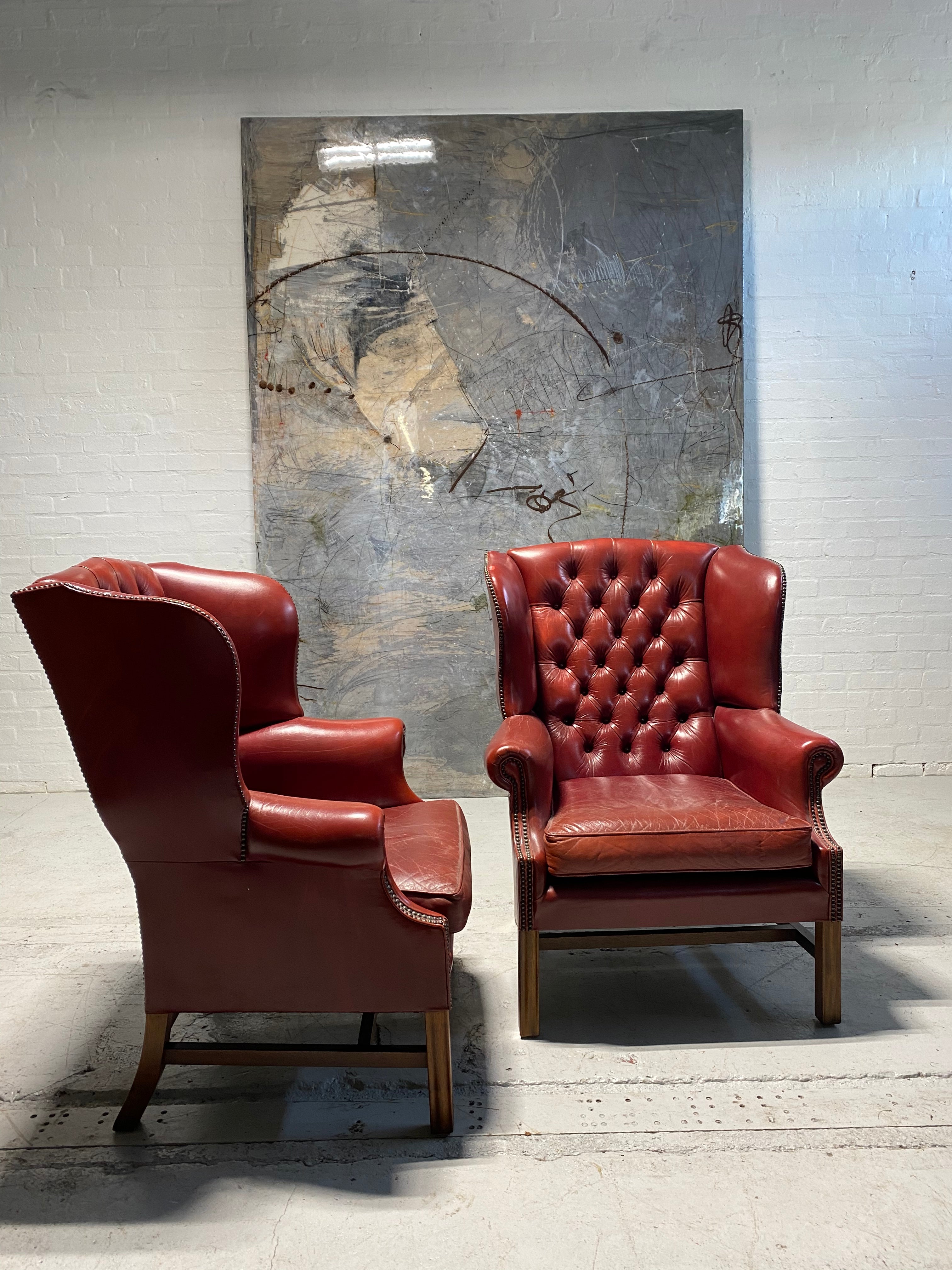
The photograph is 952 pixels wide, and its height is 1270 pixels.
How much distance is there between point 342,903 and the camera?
1.67m

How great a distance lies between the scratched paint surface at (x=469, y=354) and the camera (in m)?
3.86

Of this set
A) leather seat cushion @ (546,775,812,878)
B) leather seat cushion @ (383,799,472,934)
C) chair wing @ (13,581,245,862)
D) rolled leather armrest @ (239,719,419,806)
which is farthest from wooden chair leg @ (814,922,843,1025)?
chair wing @ (13,581,245,862)

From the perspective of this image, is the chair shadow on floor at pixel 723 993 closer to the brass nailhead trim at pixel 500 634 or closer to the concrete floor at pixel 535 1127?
the concrete floor at pixel 535 1127

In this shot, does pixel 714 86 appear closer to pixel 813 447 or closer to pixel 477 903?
pixel 813 447

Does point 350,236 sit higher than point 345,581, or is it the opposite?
point 350,236

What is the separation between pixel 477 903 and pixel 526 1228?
137cm

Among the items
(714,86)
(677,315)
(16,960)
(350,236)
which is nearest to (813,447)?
(677,315)

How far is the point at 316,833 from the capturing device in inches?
63.4

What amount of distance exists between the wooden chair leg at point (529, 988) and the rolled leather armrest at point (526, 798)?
0.04 metres

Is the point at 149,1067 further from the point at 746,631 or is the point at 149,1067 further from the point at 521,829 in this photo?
the point at 746,631

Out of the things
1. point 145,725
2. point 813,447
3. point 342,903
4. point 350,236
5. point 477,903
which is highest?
point 350,236

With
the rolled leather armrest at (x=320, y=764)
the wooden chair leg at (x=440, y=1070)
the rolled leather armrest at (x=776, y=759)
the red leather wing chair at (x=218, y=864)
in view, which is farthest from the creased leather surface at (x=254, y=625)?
the rolled leather armrest at (x=776, y=759)

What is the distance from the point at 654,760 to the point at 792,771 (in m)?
0.54

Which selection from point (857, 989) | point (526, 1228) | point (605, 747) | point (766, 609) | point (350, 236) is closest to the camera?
point (526, 1228)
